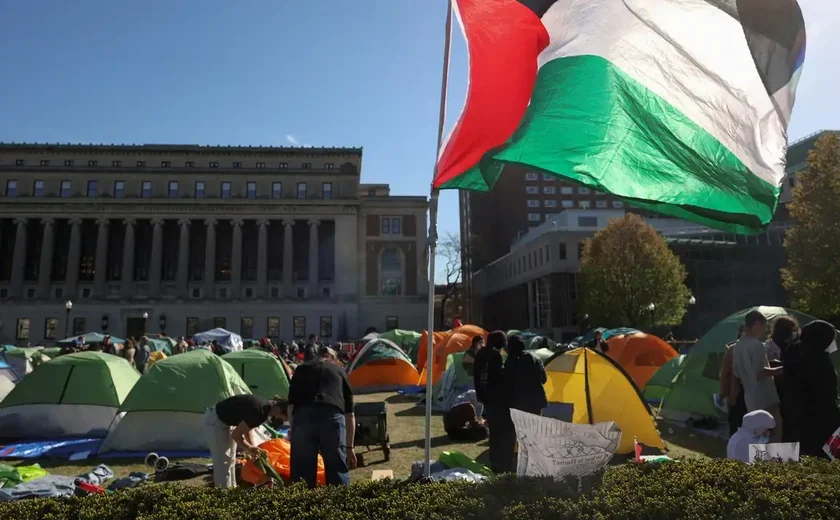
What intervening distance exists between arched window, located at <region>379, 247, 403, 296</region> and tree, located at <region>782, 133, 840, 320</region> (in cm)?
4176

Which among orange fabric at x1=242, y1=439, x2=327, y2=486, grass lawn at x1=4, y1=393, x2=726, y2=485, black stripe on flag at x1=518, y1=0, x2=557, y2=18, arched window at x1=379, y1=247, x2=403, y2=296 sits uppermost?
arched window at x1=379, y1=247, x2=403, y2=296

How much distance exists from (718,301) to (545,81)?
49878mm

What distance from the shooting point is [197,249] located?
6219 cm

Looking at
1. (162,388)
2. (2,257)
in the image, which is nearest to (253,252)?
(2,257)

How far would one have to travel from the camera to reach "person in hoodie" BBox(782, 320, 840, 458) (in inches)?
218

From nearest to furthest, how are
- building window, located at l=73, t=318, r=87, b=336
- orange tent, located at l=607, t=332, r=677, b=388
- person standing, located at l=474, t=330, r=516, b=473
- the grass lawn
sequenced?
person standing, located at l=474, t=330, r=516, b=473 < the grass lawn < orange tent, located at l=607, t=332, r=677, b=388 < building window, located at l=73, t=318, r=87, b=336

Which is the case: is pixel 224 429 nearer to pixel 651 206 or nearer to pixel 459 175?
pixel 459 175

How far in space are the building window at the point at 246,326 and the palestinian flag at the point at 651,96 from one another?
5751 cm

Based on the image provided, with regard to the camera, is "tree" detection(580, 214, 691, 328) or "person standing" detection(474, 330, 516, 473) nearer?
"person standing" detection(474, 330, 516, 473)

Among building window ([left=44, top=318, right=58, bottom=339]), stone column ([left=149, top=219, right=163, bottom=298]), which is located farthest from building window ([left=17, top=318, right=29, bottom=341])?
stone column ([left=149, top=219, right=163, bottom=298])

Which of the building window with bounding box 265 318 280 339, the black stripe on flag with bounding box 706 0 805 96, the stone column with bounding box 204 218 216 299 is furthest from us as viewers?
the stone column with bounding box 204 218 216 299

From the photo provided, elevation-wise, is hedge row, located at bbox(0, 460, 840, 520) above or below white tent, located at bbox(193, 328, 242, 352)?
below

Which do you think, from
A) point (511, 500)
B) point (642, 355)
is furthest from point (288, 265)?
point (511, 500)

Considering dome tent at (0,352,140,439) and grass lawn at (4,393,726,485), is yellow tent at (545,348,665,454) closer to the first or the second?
grass lawn at (4,393,726,485)
